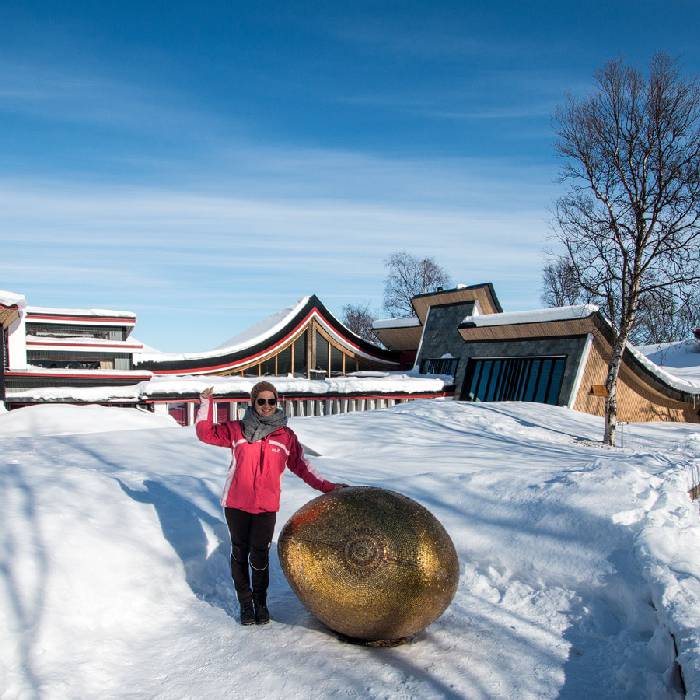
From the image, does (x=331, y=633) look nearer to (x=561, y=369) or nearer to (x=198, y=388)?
(x=198, y=388)

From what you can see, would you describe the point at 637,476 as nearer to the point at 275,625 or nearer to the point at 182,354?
the point at 275,625

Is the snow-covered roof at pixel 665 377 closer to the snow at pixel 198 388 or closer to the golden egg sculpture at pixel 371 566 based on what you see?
the snow at pixel 198 388

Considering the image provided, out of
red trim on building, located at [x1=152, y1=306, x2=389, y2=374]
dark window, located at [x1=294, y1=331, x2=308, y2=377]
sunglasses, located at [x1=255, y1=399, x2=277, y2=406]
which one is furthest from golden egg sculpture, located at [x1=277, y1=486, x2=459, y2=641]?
dark window, located at [x1=294, y1=331, x2=308, y2=377]

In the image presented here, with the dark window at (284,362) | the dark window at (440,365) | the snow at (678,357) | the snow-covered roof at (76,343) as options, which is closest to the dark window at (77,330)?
the snow-covered roof at (76,343)

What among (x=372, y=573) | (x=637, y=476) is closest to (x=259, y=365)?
(x=637, y=476)

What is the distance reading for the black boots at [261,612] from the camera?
17.4 feet

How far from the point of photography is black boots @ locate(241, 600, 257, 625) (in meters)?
5.28

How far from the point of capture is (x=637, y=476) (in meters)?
7.49

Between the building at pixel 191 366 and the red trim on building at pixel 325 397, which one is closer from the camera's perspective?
the building at pixel 191 366

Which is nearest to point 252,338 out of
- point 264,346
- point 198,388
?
point 264,346

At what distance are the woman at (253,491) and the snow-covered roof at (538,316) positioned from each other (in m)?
17.6

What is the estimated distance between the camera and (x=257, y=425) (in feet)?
17.5

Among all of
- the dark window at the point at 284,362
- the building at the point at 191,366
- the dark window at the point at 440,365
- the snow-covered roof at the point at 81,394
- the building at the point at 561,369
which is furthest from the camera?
the dark window at the point at 284,362

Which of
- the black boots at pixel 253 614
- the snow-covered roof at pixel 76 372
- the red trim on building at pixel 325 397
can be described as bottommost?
the black boots at pixel 253 614
